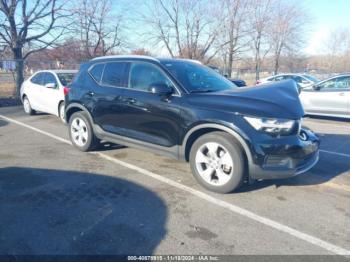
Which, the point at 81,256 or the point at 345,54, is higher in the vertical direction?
the point at 345,54

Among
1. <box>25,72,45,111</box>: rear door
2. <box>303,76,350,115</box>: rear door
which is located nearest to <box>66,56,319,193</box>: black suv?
<box>25,72,45,111</box>: rear door

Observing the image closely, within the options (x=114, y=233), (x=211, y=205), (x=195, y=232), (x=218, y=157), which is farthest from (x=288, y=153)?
(x=114, y=233)

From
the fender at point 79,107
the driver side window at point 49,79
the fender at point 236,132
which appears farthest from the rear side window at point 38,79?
the fender at point 236,132

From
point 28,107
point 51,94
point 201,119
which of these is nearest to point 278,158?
point 201,119

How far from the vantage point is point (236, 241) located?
3016 millimetres

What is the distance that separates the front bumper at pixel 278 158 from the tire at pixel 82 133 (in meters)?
3.24

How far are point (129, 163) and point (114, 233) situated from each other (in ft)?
7.28

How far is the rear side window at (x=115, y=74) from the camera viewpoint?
515 centimetres

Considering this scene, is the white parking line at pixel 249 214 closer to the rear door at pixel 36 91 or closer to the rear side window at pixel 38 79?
the rear door at pixel 36 91

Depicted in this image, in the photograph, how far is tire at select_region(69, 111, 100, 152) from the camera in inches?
228

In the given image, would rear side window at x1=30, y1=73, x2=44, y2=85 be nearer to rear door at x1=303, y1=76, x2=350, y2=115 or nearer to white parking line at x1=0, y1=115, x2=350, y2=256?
white parking line at x1=0, y1=115, x2=350, y2=256

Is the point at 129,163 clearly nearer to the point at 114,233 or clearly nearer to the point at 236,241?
the point at 114,233

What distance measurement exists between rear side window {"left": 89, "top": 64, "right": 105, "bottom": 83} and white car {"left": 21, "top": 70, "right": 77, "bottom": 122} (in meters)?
2.79

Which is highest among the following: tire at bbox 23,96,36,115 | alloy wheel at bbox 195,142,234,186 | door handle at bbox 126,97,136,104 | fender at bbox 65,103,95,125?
door handle at bbox 126,97,136,104
